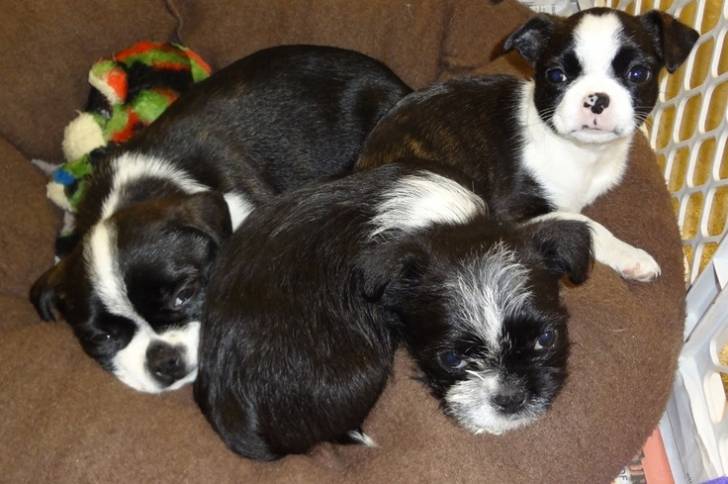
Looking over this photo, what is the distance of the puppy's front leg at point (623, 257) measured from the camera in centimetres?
305

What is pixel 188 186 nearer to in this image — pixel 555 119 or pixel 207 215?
pixel 207 215

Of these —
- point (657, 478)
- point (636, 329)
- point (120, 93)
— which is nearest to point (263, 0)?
point (120, 93)

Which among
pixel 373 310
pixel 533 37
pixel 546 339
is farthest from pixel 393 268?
pixel 533 37

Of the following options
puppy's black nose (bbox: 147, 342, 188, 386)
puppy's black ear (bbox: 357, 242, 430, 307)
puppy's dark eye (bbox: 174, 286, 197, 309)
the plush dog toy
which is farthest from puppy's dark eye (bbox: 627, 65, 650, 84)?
the plush dog toy

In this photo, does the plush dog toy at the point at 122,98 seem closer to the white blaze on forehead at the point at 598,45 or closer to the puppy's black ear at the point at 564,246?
the white blaze on forehead at the point at 598,45

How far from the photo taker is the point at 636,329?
2.86 meters

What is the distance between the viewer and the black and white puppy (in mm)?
2525

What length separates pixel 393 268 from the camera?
7.36 ft

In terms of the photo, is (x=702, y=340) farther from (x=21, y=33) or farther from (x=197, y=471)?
(x=21, y=33)

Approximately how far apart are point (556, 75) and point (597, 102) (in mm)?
249

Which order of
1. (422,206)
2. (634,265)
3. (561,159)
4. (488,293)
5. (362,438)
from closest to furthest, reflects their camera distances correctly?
1. (488,293)
2. (422,206)
3. (362,438)
4. (634,265)
5. (561,159)

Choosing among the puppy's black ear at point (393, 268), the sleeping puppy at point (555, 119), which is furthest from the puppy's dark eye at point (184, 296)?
the sleeping puppy at point (555, 119)

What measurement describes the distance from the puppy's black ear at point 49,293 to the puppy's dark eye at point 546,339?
1609 mm

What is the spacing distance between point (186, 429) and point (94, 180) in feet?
3.65
